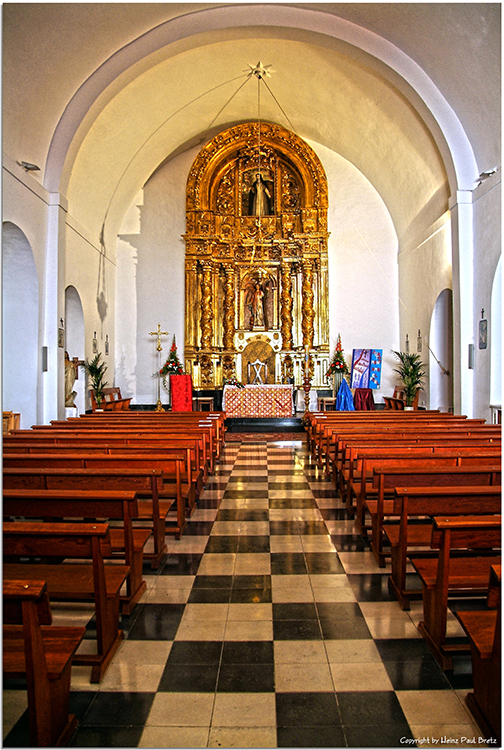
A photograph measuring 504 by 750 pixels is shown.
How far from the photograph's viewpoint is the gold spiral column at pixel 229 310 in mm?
15844

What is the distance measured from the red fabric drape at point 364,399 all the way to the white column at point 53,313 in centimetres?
778

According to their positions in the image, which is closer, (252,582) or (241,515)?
(252,582)

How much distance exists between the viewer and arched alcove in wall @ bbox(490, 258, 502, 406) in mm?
8906

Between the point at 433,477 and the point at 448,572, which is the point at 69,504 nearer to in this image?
the point at 448,572

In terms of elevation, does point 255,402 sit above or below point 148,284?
below

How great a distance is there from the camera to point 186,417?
9.52 metres

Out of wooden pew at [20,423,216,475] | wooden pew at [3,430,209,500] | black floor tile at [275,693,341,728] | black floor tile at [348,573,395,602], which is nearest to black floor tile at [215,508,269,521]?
wooden pew at [3,430,209,500]

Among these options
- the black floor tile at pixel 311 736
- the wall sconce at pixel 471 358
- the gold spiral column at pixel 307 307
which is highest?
the gold spiral column at pixel 307 307

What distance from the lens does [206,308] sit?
1566cm

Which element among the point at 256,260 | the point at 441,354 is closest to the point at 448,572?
the point at 441,354

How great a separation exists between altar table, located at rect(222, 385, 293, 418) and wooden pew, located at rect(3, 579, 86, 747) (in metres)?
11.4

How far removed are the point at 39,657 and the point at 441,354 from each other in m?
12.2

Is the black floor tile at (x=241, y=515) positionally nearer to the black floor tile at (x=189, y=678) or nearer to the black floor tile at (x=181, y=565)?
the black floor tile at (x=181, y=565)

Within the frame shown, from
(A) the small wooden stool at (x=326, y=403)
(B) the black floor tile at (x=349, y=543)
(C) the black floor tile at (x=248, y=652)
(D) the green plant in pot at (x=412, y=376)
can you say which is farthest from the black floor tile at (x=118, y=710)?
(A) the small wooden stool at (x=326, y=403)
